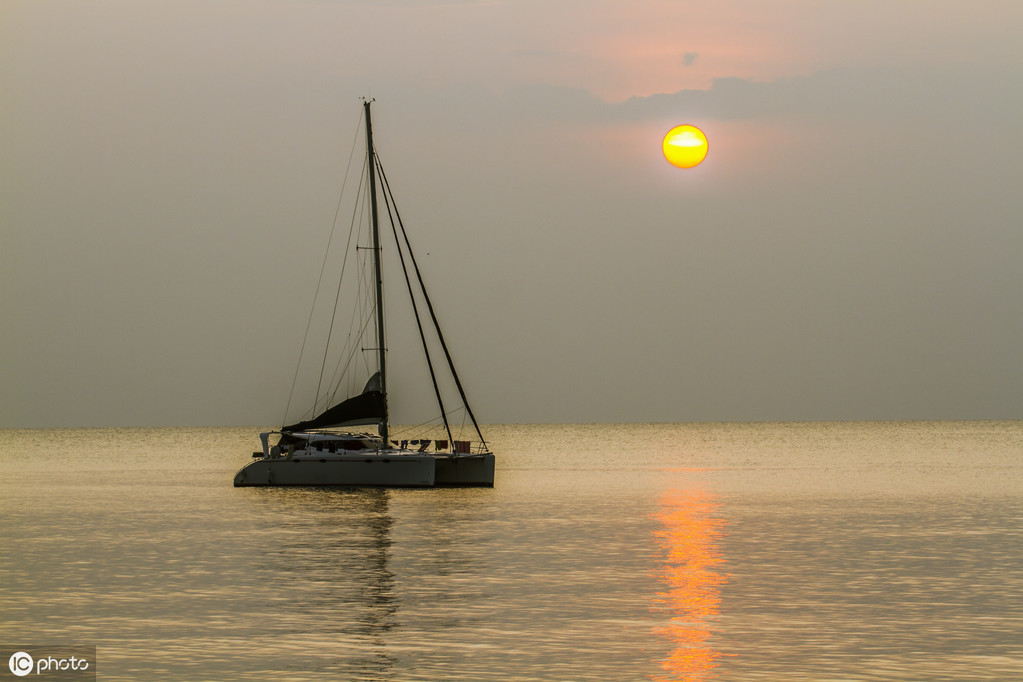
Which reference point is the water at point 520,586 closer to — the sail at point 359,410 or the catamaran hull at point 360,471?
the catamaran hull at point 360,471

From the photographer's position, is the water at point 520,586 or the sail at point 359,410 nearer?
the water at point 520,586

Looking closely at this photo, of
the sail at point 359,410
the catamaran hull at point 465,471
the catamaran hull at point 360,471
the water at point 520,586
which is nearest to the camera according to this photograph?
the water at point 520,586

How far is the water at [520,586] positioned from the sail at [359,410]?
Result: 4.10 metres

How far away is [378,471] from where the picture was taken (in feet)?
188

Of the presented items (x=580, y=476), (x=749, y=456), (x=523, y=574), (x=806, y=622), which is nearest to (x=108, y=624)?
(x=523, y=574)

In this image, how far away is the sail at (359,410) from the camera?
5903 centimetres

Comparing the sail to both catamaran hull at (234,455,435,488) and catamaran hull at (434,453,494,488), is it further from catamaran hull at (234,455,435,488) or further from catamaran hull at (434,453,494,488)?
catamaran hull at (434,453,494,488)

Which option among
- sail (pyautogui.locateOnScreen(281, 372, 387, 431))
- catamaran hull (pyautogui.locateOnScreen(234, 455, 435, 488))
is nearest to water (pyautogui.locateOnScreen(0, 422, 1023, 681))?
catamaran hull (pyautogui.locateOnScreen(234, 455, 435, 488))

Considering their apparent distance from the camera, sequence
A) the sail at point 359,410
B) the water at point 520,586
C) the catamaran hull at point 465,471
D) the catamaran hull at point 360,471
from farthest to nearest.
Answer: the catamaran hull at point 465,471 < the sail at point 359,410 < the catamaran hull at point 360,471 < the water at point 520,586

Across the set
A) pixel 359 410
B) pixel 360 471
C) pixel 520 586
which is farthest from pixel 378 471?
pixel 520 586

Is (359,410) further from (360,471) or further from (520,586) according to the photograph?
(520,586)

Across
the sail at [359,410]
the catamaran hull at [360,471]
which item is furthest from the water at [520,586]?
the sail at [359,410]

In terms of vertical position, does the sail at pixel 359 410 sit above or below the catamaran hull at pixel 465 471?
above

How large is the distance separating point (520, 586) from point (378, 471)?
2661 centimetres
